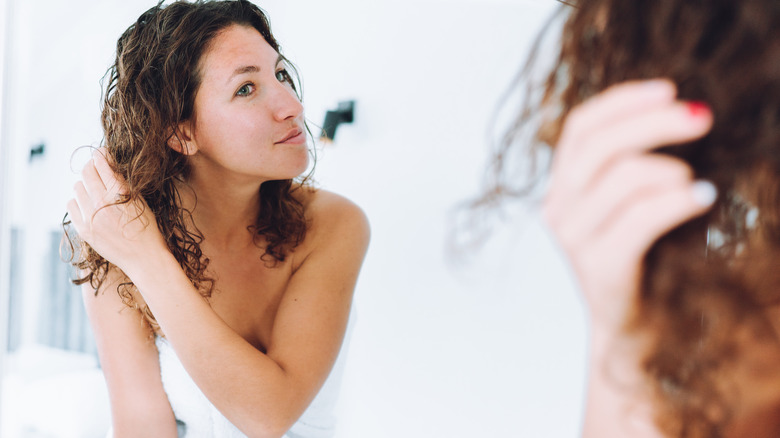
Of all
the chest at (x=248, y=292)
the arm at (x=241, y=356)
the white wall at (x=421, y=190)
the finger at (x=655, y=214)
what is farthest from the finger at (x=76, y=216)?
the finger at (x=655, y=214)

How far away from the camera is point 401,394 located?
1.02m

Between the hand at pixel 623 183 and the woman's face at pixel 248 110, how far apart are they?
610 mm

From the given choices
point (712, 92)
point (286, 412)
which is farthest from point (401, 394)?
point (712, 92)

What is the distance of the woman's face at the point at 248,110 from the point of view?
910mm

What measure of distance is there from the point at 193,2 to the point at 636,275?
2.69 ft

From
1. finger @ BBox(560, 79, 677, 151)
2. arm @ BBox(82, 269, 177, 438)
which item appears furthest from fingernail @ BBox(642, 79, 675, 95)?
arm @ BBox(82, 269, 177, 438)

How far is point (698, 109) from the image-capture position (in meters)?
0.34

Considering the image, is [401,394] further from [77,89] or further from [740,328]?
[77,89]

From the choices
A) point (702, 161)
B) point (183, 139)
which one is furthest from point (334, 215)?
point (702, 161)

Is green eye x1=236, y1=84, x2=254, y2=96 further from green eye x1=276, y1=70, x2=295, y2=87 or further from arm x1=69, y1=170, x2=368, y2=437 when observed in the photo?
arm x1=69, y1=170, x2=368, y2=437

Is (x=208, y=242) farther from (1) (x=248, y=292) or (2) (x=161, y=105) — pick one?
(2) (x=161, y=105)

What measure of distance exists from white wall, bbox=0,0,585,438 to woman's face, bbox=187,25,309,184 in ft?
0.50

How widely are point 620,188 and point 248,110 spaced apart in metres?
0.68

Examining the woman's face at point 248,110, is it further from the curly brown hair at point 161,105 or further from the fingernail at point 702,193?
the fingernail at point 702,193
